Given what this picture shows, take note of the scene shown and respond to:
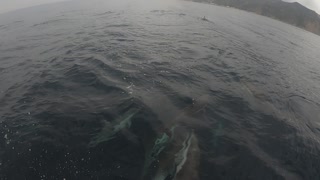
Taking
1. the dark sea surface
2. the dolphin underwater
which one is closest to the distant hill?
the dark sea surface

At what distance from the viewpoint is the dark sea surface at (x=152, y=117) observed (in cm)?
936

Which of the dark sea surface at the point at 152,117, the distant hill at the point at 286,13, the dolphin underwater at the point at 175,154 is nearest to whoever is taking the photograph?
the dolphin underwater at the point at 175,154

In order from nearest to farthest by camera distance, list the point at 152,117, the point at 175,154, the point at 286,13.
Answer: the point at 175,154 < the point at 152,117 < the point at 286,13

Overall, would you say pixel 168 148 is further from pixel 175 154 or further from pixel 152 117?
pixel 152 117

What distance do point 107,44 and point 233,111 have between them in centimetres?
1400

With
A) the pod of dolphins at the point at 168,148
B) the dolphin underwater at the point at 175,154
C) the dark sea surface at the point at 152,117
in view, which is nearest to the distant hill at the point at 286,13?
the dark sea surface at the point at 152,117

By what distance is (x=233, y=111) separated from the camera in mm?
13438

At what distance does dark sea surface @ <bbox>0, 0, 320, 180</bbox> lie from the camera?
9.36m

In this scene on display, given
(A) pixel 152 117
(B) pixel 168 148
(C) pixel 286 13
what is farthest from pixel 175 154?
(C) pixel 286 13

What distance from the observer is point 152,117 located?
1173cm

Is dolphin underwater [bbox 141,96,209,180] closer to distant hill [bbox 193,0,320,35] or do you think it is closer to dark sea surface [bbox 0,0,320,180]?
dark sea surface [bbox 0,0,320,180]

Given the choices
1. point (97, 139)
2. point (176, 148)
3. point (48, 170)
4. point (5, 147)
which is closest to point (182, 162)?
point (176, 148)

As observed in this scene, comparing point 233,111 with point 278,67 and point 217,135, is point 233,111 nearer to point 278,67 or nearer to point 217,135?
point 217,135

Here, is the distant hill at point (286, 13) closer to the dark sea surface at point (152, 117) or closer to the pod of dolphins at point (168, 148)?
the dark sea surface at point (152, 117)
